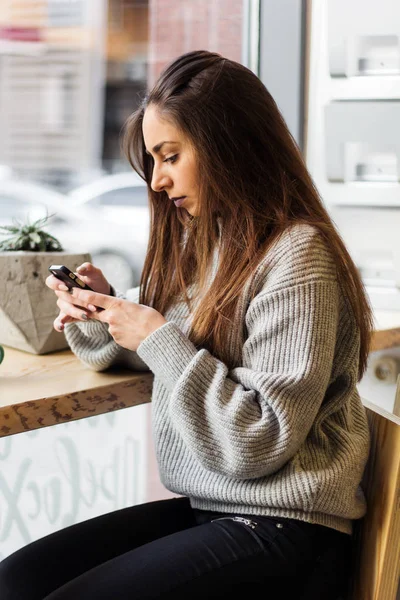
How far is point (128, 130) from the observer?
137 cm

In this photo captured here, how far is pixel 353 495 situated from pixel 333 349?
0.21 m

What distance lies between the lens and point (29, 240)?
1528 millimetres

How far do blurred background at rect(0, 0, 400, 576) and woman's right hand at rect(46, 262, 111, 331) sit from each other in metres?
0.41

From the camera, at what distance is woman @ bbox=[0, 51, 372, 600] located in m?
1.09

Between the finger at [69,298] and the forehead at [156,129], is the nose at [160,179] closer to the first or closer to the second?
the forehead at [156,129]

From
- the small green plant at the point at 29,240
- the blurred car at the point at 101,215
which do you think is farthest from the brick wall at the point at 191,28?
the small green plant at the point at 29,240

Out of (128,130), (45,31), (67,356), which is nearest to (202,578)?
(67,356)

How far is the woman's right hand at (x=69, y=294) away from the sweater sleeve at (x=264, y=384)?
0.20 metres

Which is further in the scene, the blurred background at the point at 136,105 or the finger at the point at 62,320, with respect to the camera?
the blurred background at the point at 136,105

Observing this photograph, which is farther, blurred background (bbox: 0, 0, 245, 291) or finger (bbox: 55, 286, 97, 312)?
blurred background (bbox: 0, 0, 245, 291)

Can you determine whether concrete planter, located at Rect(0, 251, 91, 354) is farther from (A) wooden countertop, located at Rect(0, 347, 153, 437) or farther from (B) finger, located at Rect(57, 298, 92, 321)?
(B) finger, located at Rect(57, 298, 92, 321)

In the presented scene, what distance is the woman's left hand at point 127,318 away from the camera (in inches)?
47.1

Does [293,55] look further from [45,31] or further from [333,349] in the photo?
[333,349]

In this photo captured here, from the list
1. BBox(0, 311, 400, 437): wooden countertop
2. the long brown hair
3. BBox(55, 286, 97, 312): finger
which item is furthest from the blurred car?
the long brown hair
